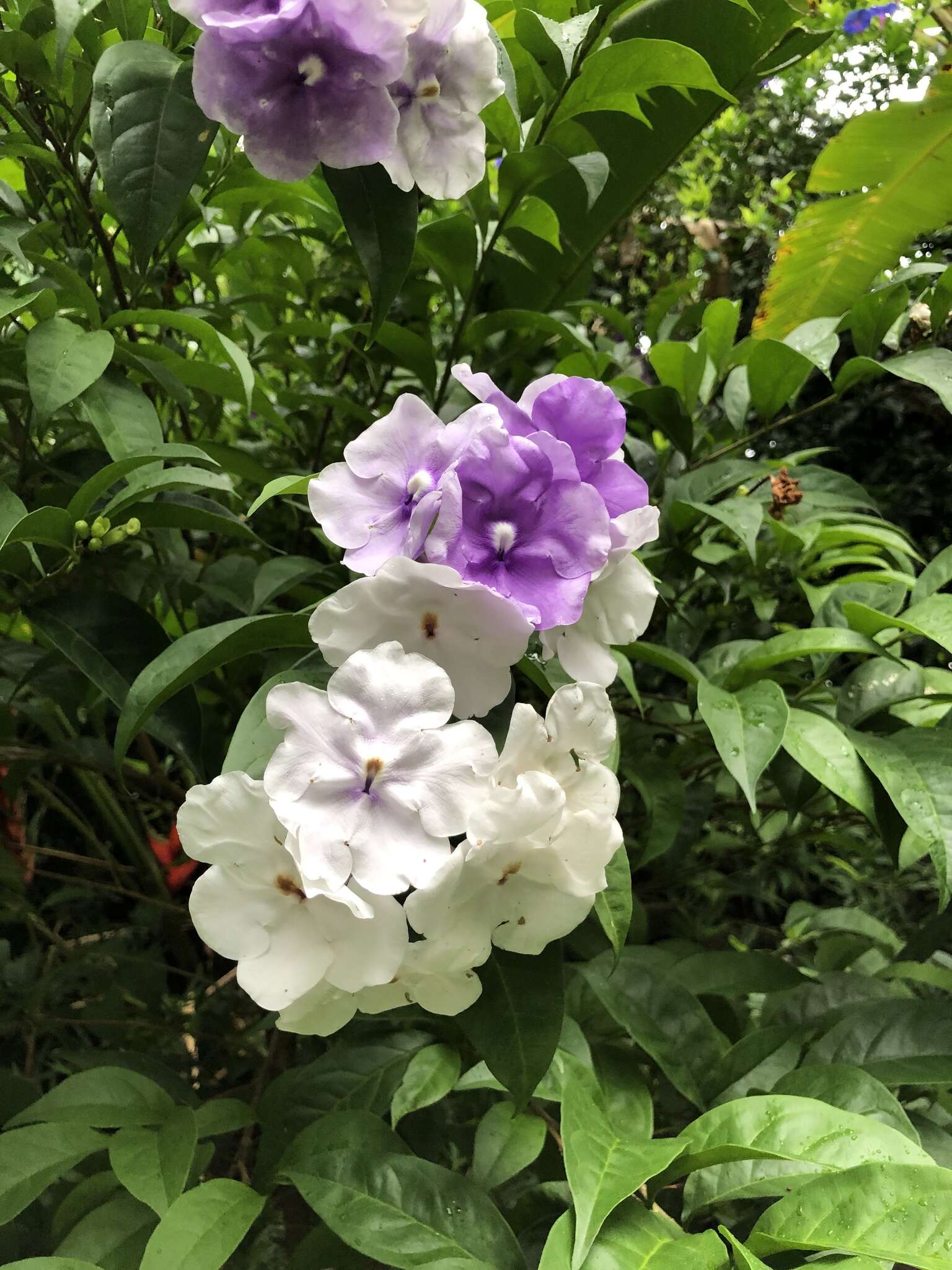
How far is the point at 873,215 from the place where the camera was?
1.17 m

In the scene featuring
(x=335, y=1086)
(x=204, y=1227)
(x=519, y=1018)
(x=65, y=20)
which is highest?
(x=65, y=20)

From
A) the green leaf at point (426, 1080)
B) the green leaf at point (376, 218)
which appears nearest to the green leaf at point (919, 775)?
the green leaf at point (426, 1080)

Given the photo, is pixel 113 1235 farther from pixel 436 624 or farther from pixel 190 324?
pixel 190 324

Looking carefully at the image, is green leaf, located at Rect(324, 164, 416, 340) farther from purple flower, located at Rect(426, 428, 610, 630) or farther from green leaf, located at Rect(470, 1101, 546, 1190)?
green leaf, located at Rect(470, 1101, 546, 1190)

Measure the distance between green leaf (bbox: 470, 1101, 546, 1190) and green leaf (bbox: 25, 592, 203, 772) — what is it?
14.9 inches

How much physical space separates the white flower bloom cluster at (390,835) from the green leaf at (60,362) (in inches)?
12.4

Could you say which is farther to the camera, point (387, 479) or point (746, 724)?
point (746, 724)

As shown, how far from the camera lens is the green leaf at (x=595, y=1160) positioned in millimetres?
548

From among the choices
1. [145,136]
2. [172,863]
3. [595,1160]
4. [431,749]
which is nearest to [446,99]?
[145,136]

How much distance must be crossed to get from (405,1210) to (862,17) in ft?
6.38

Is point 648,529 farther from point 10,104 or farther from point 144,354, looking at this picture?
point 10,104

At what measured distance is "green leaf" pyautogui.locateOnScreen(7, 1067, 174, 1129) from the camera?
72 centimetres

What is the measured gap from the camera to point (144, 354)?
2.62ft

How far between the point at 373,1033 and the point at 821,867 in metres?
1.24
